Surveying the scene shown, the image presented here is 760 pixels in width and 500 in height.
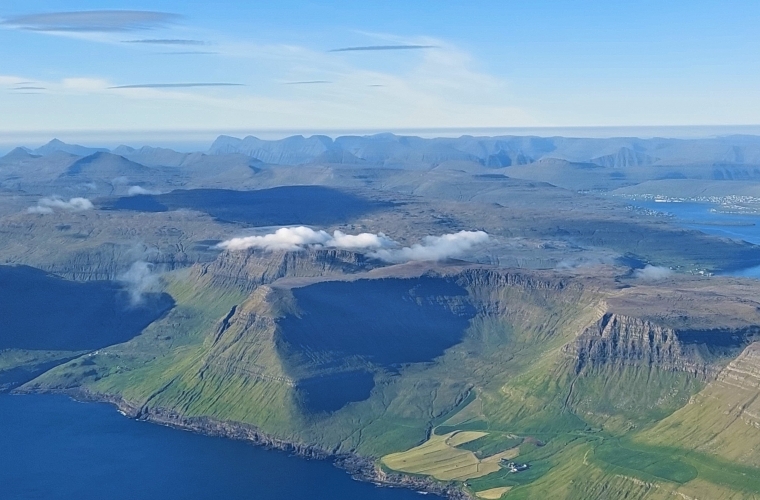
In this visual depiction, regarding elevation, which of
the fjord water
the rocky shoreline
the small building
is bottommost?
the fjord water

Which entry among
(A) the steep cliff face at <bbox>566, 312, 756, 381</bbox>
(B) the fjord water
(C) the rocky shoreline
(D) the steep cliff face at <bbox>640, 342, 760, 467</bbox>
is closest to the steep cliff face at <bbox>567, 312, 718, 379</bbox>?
(A) the steep cliff face at <bbox>566, 312, 756, 381</bbox>

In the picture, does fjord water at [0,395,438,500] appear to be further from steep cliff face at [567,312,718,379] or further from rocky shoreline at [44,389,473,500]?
steep cliff face at [567,312,718,379]

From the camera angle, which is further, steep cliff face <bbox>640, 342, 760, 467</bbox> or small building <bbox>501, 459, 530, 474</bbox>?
small building <bbox>501, 459, 530, 474</bbox>

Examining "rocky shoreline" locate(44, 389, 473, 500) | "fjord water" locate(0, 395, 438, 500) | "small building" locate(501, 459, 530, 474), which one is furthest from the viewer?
"small building" locate(501, 459, 530, 474)

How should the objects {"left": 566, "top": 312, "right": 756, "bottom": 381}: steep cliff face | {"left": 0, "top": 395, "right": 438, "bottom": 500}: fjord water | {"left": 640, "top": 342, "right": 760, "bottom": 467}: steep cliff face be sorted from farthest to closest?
{"left": 566, "top": 312, "right": 756, "bottom": 381}: steep cliff face < {"left": 0, "top": 395, "right": 438, "bottom": 500}: fjord water < {"left": 640, "top": 342, "right": 760, "bottom": 467}: steep cliff face

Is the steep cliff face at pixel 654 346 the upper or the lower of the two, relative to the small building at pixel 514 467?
upper

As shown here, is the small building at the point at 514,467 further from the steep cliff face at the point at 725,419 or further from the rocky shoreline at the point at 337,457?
the steep cliff face at the point at 725,419

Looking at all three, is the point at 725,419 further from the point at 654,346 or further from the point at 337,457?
the point at 337,457

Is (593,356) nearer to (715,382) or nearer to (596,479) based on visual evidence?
(715,382)

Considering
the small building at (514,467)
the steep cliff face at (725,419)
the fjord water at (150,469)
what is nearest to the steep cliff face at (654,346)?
the steep cliff face at (725,419)

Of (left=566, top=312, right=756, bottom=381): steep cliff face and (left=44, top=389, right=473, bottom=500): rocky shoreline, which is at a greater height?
(left=566, top=312, right=756, bottom=381): steep cliff face
